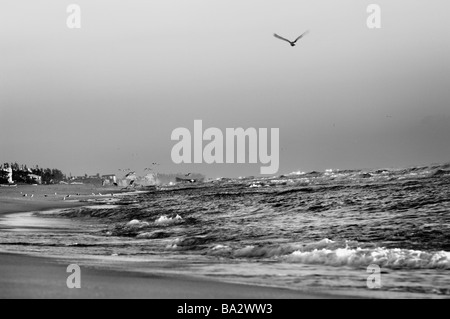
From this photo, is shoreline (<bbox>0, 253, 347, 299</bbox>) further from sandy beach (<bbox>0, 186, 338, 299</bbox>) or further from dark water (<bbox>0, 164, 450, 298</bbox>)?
dark water (<bbox>0, 164, 450, 298</bbox>)

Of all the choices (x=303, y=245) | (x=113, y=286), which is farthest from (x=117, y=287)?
(x=303, y=245)

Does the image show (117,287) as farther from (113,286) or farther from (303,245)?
(303,245)

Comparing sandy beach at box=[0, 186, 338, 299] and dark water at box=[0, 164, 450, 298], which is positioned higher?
sandy beach at box=[0, 186, 338, 299]

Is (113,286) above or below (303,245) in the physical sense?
above

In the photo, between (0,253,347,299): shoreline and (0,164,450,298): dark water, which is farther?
(0,164,450,298): dark water

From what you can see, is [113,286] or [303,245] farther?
[303,245]

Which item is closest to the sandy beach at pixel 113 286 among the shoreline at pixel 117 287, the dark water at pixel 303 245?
the shoreline at pixel 117 287

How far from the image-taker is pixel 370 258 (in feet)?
41.1

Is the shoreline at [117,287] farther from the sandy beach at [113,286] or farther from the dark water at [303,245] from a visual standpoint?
the dark water at [303,245]

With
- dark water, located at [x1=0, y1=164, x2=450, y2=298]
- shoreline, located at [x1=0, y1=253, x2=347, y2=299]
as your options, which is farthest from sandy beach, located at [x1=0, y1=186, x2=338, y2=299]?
dark water, located at [x1=0, y1=164, x2=450, y2=298]

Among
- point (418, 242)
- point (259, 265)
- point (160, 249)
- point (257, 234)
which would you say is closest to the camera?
point (259, 265)

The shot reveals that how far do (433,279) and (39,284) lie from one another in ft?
20.3
